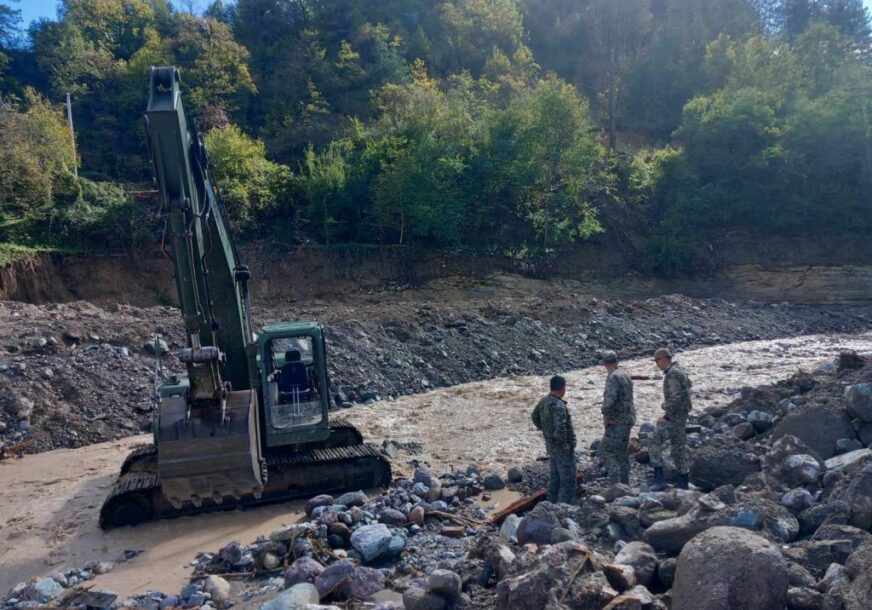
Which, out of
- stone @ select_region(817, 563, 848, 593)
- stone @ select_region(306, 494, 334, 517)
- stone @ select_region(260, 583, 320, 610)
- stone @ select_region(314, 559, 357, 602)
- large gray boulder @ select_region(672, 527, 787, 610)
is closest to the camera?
large gray boulder @ select_region(672, 527, 787, 610)

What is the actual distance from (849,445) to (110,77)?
3653cm

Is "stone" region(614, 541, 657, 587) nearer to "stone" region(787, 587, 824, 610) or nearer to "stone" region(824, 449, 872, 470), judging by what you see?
"stone" region(787, 587, 824, 610)

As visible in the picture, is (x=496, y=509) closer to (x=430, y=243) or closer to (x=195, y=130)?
(x=195, y=130)

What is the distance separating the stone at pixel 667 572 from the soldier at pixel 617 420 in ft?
8.57

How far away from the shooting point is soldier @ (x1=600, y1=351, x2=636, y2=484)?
24.3 feet

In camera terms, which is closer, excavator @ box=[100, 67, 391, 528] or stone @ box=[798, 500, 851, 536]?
stone @ box=[798, 500, 851, 536]

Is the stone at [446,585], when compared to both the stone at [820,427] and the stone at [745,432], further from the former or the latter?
the stone at [745,432]

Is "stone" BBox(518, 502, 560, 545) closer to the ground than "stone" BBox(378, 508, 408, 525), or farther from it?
farther from it

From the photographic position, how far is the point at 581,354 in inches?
695

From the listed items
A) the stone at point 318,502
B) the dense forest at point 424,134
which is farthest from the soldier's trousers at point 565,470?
the dense forest at point 424,134

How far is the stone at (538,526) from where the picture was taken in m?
5.77

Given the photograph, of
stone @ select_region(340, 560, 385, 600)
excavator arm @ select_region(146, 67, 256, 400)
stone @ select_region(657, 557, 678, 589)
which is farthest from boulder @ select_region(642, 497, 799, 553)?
excavator arm @ select_region(146, 67, 256, 400)

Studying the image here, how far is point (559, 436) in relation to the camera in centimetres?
696

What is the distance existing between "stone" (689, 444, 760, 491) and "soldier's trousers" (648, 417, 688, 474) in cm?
16
